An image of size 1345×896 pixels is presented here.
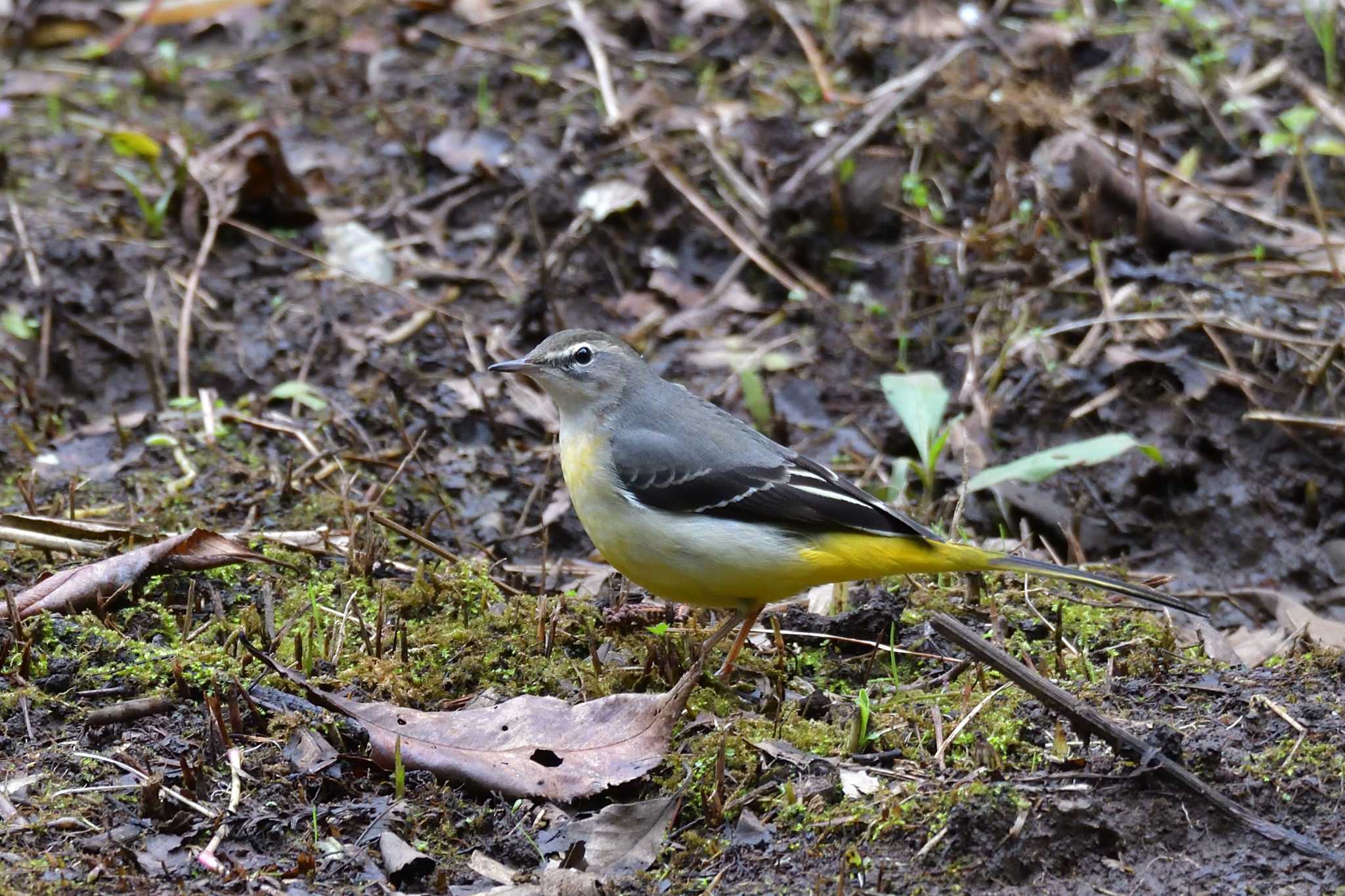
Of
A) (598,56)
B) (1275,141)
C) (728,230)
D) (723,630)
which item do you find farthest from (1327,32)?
(723,630)

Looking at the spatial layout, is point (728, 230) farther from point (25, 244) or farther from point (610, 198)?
point (25, 244)

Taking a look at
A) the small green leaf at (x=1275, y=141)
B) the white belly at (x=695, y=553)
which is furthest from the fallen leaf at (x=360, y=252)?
the small green leaf at (x=1275, y=141)

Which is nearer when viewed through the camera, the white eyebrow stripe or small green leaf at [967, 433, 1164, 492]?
the white eyebrow stripe

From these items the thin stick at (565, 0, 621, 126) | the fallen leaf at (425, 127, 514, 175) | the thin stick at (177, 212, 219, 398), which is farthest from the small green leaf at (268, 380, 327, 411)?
the thin stick at (565, 0, 621, 126)

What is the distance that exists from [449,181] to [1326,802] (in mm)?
7077

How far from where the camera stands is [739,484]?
5398 millimetres

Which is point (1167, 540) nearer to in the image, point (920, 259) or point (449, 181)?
point (920, 259)

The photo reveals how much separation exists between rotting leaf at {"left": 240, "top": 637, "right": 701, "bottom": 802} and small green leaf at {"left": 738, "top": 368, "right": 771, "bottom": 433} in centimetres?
323

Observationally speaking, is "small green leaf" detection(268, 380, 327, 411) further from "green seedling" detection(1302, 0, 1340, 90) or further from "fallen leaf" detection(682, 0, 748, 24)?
"green seedling" detection(1302, 0, 1340, 90)

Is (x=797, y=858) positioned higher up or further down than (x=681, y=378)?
higher up

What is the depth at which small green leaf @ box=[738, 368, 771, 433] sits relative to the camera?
7.74m

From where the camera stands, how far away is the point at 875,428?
25.7 ft

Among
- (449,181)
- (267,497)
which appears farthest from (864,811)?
(449,181)

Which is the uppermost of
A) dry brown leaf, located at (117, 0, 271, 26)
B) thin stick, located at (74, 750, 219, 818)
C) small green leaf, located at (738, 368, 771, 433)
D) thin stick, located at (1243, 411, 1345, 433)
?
dry brown leaf, located at (117, 0, 271, 26)
